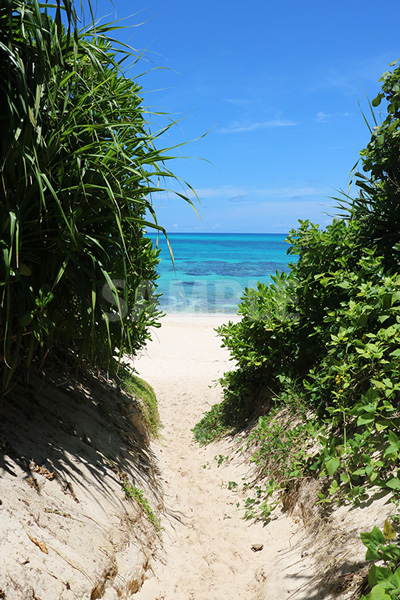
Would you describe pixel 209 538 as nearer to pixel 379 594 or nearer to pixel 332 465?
pixel 332 465

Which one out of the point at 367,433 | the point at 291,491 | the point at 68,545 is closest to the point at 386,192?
the point at 367,433

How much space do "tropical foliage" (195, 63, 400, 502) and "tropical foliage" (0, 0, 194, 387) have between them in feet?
6.04

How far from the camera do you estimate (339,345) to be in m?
4.03

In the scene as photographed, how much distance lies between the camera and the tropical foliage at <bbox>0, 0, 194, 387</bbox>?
2.95 metres

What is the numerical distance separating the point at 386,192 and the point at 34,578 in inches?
163

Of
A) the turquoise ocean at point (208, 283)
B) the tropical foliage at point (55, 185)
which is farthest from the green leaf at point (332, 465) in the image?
the turquoise ocean at point (208, 283)

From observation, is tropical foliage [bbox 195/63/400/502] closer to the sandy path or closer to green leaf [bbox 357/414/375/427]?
green leaf [bbox 357/414/375/427]

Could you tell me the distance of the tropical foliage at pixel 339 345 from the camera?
10.7 feet

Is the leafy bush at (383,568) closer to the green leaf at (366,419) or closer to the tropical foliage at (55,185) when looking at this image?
the green leaf at (366,419)

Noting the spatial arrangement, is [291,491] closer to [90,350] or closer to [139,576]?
[139,576]

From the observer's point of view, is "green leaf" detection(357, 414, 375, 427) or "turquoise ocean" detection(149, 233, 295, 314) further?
"turquoise ocean" detection(149, 233, 295, 314)

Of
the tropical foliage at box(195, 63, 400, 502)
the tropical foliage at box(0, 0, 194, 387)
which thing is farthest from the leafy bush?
the tropical foliage at box(0, 0, 194, 387)

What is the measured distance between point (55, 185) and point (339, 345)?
2631 mm

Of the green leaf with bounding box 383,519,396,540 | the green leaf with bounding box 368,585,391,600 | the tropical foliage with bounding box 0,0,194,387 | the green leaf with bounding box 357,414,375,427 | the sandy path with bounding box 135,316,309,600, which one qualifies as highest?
the tropical foliage with bounding box 0,0,194,387
